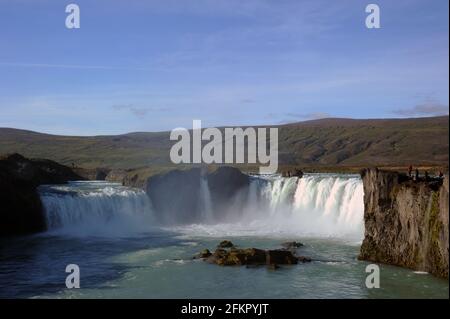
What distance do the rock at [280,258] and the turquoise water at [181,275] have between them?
901 mm

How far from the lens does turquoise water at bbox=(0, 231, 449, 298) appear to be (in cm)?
2581

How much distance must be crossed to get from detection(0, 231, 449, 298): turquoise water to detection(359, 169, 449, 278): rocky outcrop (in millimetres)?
970

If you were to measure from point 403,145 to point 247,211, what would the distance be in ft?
357

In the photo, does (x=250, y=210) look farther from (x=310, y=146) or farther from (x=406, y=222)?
(x=310, y=146)

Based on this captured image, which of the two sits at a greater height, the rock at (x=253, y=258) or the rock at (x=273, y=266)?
the rock at (x=253, y=258)

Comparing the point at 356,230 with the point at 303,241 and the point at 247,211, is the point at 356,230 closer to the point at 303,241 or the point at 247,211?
the point at 303,241

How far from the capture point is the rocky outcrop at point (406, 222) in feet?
89.7

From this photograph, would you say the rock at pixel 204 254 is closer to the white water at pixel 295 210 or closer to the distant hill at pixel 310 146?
the white water at pixel 295 210

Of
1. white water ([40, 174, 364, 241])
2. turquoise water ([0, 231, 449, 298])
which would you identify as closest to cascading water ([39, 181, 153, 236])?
A: white water ([40, 174, 364, 241])

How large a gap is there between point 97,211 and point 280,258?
82.3ft

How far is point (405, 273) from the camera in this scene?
29.2 meters

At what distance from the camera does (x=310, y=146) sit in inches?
6880

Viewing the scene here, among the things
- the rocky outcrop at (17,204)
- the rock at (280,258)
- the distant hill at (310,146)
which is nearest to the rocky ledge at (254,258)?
the rock at (280,258)
